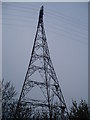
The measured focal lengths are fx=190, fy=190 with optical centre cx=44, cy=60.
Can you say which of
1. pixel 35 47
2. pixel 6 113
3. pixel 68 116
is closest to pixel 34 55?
pixel 35 47

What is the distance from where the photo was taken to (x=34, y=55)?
646 centimetres

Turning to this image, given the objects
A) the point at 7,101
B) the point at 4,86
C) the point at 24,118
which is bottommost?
the point at 24,118

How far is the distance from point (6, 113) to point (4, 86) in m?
1.15

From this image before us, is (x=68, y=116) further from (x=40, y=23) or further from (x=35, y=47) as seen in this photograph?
(x=40, y=23)

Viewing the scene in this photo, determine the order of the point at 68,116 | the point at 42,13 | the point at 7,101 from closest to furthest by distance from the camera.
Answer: the point at 68,116 → the point at 42,13 → the point at 7,101

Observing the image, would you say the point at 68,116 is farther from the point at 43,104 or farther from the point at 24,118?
the point at 24,118

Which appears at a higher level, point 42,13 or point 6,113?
point 42,13

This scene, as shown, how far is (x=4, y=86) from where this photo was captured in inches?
328

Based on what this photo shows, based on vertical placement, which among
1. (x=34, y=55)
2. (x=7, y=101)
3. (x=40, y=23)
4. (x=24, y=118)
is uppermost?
(x=40, y=23)

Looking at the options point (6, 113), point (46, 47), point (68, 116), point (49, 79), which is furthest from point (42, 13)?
point (6, 113)

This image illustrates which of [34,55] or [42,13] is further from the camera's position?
[42,13]

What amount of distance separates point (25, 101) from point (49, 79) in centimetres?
105

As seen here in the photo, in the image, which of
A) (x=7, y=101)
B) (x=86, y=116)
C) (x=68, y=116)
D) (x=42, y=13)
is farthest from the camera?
(x=7, y=101)

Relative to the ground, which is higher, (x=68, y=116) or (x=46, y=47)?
(x=46, y=47)
